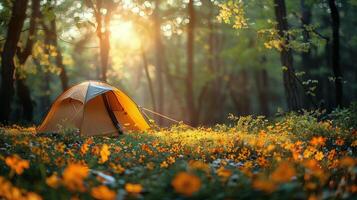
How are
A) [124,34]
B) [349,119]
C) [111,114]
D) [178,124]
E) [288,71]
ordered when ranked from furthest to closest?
[124,34] < [178,124] < [288,71] < [111,114] < [349,119]

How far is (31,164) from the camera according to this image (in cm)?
673

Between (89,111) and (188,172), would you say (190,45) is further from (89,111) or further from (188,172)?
(188,172)

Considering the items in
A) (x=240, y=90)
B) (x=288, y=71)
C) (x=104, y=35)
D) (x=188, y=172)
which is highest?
(x=104, y=35)

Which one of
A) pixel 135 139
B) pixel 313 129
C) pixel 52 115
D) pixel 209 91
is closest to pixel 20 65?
pixel 52 115

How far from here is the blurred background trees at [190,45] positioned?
51.9 feet

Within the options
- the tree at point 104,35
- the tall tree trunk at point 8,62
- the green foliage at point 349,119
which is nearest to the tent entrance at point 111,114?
the tall tree trunk at point 8,62

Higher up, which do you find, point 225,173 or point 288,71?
point 288,71

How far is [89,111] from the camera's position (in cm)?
1417

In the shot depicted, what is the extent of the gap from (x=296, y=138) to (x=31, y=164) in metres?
6.29

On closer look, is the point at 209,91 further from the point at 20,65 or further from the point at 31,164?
the point at 31,164

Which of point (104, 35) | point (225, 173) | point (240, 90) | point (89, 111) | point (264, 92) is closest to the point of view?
point (225, 173)

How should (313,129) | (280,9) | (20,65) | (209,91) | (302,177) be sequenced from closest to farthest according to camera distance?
(302,177) < (313,129) < (280,9) < (20,65) < (209,91)

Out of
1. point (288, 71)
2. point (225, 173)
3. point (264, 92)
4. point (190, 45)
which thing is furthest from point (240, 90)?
point (225, 173)

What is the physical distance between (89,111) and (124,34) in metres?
20.1
